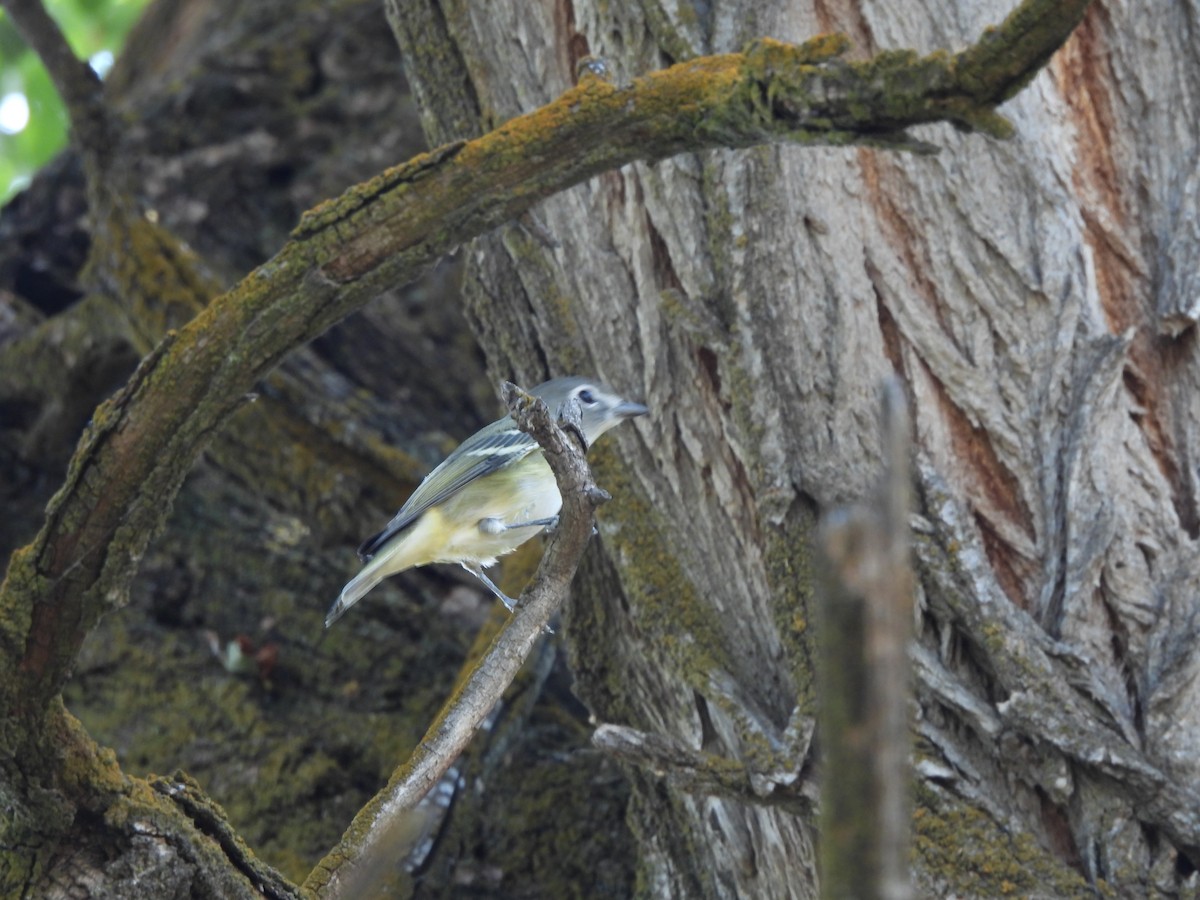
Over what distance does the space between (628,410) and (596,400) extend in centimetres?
8

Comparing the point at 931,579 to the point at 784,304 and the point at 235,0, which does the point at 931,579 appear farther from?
the point at 235,0

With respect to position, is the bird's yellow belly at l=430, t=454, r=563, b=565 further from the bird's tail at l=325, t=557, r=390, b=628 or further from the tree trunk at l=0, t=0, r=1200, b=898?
the tree trunk at l=0, t=0, r=1200, b=898

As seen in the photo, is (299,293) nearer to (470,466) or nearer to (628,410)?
(628,410)

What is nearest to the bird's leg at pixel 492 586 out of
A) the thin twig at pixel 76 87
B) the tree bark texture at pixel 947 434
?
the tree bark texture at pixel 947 434

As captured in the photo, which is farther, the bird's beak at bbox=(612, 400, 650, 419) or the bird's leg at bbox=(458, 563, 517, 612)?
the bird's leg at bbox=(458, 563, 517, 612)

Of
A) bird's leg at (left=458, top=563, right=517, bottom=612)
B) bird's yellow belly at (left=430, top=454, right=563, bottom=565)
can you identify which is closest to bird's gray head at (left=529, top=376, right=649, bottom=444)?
bird's yellow belly at (left=430, top=454, right=563, bottom=565)

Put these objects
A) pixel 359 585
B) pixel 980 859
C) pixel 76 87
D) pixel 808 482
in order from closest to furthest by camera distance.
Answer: pixel 980 859 → pixel 808 482 → pixel 359 585 → pixel 76 87

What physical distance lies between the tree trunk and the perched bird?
0.89ft

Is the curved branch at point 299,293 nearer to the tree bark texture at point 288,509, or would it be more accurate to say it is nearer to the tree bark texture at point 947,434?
the tree bark texture at point 947,434

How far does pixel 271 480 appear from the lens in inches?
162

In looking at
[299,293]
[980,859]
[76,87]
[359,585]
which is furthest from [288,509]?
[980,859]

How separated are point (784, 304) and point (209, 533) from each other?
259cm

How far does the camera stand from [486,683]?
2.28m

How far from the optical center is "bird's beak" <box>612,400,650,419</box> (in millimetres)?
3021
